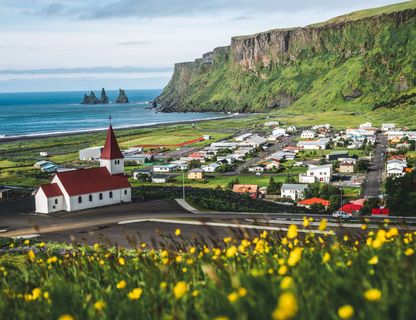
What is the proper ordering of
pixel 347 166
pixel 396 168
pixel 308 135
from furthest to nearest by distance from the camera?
pixel 308 135
pixel 347 166
pixel 396 168

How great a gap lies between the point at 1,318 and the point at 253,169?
8525cm

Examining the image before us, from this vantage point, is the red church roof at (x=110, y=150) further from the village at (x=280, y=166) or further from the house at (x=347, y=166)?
the house at (x=347, y=166)

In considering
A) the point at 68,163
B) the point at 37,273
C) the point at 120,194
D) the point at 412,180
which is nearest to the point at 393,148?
the point at 412,180

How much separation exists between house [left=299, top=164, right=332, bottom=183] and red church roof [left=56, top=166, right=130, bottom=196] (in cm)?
4214

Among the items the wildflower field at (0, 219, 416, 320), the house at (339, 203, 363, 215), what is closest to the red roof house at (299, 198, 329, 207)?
the house at (339, 203, 363, 215)

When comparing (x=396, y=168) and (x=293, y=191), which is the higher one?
(x=396, y=168)

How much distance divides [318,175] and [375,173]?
416 inches

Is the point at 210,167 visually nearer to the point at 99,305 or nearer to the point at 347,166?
the point at 347,166

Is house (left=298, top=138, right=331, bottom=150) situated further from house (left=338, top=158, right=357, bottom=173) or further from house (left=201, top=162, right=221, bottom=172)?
house (left=201, top=162, right=221, bottom=172)

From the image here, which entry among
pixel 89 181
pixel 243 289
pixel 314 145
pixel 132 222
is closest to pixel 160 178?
pixel 89 181

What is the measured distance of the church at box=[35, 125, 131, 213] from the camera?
38.2 m

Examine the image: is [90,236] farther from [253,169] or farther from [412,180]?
[253,169]

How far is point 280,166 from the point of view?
91.6 m

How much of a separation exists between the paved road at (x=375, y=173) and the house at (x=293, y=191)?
801 centimetres
